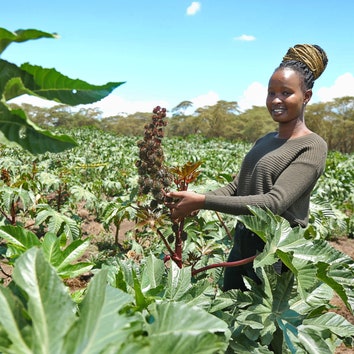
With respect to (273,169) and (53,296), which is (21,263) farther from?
(273,169)

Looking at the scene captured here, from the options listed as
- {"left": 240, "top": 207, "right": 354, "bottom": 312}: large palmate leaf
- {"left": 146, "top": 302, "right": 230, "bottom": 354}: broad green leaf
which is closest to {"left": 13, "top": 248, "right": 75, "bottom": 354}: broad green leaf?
{"left": 146, "top": 302, "right": 230, "bottom": 354}: broad green leaf

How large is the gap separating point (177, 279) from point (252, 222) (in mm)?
293

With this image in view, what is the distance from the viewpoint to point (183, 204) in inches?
65.6

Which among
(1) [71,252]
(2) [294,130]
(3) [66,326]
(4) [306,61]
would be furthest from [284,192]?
(3) [66,326]

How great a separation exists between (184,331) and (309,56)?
169 centimetres

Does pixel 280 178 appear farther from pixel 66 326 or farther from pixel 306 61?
pixel 66 326

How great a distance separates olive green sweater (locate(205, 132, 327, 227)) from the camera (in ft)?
5.87

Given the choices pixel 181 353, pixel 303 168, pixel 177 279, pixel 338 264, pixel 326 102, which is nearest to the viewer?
pixel 181 353

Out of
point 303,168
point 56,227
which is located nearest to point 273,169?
point 303,168

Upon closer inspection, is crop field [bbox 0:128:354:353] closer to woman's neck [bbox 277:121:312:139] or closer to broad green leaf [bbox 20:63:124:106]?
broad green leaf [bbox 20:63:124:106]

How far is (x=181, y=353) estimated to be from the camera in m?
0.61

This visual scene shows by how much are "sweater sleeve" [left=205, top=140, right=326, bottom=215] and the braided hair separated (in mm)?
379

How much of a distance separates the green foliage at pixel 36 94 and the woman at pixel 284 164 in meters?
1.06

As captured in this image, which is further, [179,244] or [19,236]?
[179,244]
